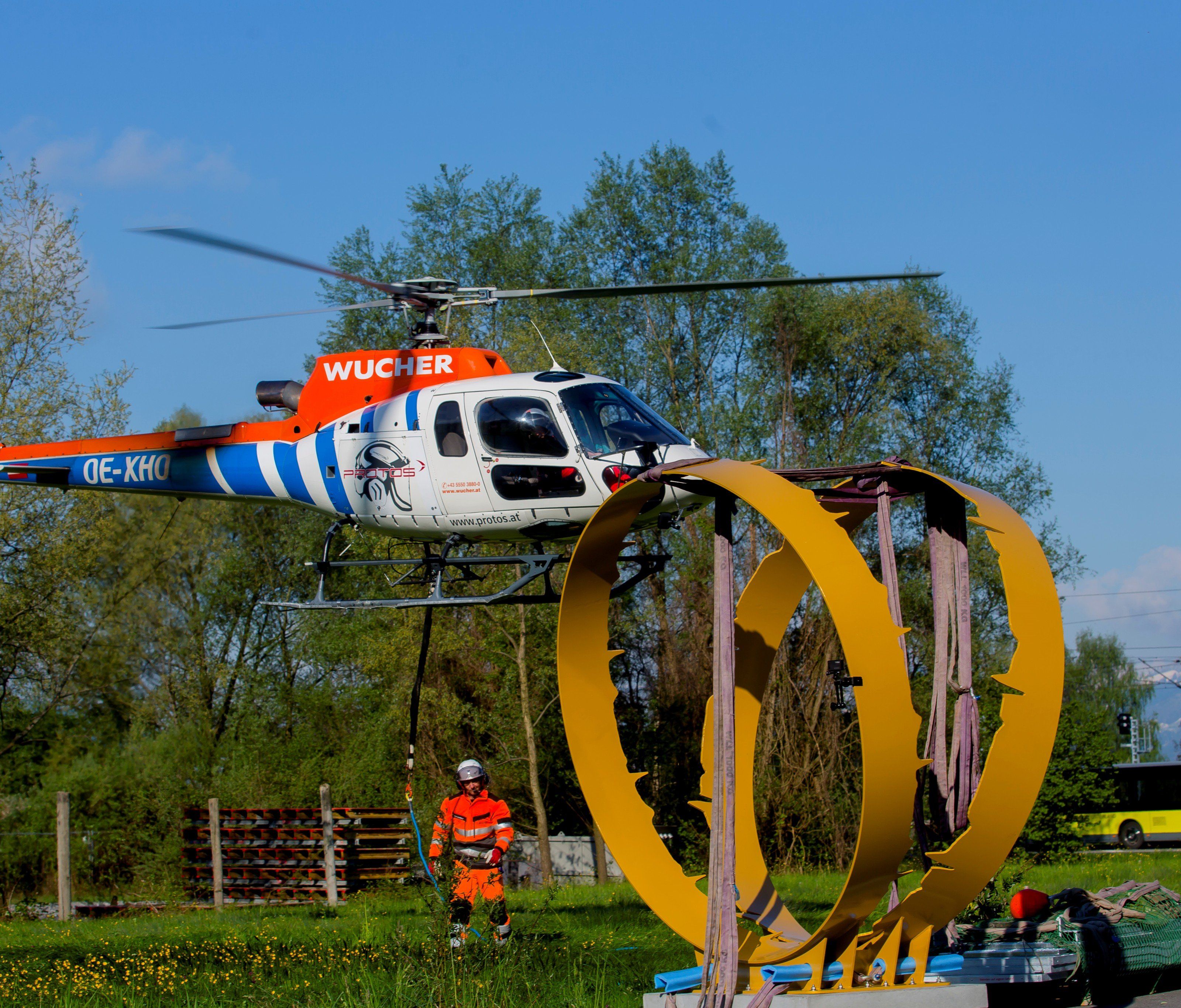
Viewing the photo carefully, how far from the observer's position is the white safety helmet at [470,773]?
940 cm

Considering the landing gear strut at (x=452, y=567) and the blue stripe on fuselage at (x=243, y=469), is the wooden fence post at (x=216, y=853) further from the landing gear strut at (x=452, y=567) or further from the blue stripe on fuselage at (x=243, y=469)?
the landing gear strut at (x=452, y=567)

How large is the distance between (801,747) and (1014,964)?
18413 millimetres

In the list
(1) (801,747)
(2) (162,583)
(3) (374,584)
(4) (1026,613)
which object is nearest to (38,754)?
(2) (162,583)

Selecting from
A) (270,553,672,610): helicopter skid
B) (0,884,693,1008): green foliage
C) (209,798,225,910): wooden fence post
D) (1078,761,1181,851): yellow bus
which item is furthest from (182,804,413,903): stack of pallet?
(1078,761,1181,851): yellow bus

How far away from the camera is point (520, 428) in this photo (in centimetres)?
1091

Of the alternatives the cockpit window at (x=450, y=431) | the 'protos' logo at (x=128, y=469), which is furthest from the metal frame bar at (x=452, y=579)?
the 'protos' logo at (x=128, y=469)

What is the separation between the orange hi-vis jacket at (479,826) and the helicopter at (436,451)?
169 centimetres

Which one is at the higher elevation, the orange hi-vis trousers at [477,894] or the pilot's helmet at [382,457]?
the pilot's helmet at [382,457]

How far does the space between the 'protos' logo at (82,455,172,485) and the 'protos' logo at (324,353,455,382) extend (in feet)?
6.74

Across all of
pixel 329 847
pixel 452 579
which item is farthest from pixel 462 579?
pixel 329 847

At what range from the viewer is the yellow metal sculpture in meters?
5.36

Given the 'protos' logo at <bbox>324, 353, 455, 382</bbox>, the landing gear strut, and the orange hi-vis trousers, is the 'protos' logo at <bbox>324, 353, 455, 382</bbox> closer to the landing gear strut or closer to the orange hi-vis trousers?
the landing gear strut

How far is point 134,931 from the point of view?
12.7m

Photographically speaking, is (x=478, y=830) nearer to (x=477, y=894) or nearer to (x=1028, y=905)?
(x=477, y=894)
